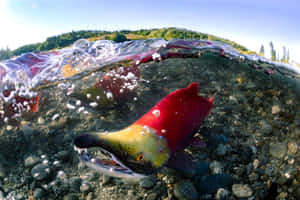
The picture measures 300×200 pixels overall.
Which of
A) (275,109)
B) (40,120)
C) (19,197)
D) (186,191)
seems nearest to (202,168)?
(186,191)

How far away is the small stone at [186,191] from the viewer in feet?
6.07

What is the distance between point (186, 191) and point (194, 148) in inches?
17.4

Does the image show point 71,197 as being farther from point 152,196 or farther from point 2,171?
point 2,171

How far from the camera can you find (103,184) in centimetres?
200

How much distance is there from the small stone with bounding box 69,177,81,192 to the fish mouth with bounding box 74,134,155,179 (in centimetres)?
22

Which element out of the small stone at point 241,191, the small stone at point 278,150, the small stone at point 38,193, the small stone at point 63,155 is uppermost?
the small stone at point 278,150

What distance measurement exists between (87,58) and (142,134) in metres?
1.63

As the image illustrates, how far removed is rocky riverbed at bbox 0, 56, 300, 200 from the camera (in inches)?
76.4

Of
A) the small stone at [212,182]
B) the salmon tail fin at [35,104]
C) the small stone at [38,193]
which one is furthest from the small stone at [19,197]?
the small stone at [212,182]

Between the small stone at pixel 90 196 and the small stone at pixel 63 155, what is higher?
the small stone at pixel 63 155

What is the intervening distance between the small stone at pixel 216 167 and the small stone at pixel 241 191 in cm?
19

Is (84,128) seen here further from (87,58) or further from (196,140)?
(196,140)

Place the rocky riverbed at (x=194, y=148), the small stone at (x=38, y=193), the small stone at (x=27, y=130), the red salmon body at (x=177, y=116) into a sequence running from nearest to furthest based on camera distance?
the red salmon body at (x=177, y=116) < the rocky riverbed at (x=194, y=148) < the small stone at (x=38, y=193) < the small stone at (x=27, y=130)

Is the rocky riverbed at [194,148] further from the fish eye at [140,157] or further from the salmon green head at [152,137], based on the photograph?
the fish eye at [140,157]
